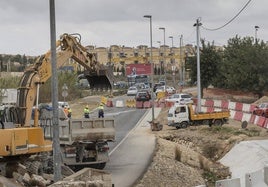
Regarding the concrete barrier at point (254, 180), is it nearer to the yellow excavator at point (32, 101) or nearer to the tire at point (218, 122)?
the yellow excavator at point (32, 101)

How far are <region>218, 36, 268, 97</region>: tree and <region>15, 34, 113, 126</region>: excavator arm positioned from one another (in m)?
43.2

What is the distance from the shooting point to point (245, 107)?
50.4m

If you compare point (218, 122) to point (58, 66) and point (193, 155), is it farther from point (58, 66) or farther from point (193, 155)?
point (58, 66)

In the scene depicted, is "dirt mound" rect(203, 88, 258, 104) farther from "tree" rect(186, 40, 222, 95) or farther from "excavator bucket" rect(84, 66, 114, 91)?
"excavator bucket" rect(84, 66, 114, 91)

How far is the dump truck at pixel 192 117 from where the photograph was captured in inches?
1622

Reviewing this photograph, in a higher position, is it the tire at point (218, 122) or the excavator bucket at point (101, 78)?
the excavator bucket at point (101, 78)

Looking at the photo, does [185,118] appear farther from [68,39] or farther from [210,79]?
[210,79]

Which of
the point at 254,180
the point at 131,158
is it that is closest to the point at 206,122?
the point at 131,158

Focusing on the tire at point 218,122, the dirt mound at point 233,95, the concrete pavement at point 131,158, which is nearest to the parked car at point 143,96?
the dirt mound at point 233,95

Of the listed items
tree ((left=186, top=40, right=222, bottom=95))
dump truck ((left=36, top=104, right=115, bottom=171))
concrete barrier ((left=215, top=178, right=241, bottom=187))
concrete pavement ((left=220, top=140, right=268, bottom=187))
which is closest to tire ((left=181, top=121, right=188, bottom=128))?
concrete pavement ((left=220, top=140, right=268, bottom=187))

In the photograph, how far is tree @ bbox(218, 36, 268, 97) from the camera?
65562 mm

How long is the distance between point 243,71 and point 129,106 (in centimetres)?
1434

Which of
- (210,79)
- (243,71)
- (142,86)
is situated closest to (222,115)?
(243,71)

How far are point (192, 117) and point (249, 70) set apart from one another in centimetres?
2637
